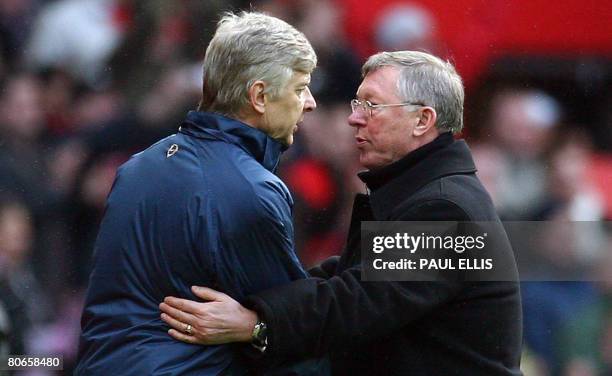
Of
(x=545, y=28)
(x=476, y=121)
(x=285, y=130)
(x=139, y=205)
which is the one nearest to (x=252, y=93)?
(x=285, y=130)

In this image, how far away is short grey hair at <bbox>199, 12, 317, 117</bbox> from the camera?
262 cm

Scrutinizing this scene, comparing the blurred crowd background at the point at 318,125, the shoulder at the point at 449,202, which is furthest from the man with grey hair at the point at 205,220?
the blurred crowd background at the point at 318,125

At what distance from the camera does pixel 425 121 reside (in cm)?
300

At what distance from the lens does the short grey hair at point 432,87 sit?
301cm

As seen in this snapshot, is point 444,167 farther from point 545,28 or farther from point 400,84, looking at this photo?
point 545,28

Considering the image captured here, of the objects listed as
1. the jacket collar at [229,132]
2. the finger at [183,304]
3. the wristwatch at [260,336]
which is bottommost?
the wristwatch at [260,336]

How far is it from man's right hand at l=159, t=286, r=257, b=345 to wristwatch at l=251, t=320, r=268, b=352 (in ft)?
0.04

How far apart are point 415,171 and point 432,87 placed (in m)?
0.25

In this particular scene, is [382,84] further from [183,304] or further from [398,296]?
[183,304]

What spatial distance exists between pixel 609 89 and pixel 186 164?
120 inches

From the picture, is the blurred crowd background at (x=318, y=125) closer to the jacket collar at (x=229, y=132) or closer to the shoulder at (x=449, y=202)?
the shoulder at (x=449, y=202)

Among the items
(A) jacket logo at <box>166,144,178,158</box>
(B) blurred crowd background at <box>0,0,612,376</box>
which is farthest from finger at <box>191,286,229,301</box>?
(B) blurred crowd background at <box>0,0,612,376</box>

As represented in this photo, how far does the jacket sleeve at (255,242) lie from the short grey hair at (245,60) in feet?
0.83

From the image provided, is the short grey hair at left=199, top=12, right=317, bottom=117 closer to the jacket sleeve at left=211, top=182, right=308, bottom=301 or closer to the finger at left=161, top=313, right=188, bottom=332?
the jacket sleeve at left=211, top=182, right=308, bottom=301
